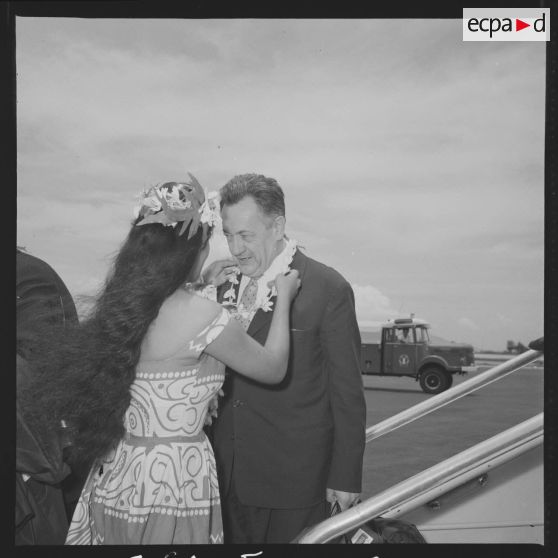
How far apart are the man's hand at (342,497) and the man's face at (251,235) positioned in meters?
0.84

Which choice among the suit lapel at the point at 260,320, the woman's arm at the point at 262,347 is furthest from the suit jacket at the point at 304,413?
the woman's arm at the point at 262,347

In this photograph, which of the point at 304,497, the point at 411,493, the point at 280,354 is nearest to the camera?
the point at 411,493

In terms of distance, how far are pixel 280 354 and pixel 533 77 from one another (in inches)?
56.0

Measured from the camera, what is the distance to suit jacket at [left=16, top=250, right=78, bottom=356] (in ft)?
6.91

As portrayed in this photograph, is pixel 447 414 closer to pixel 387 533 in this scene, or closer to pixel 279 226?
pixel 387 533

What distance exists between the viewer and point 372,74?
233 cm

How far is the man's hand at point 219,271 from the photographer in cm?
225

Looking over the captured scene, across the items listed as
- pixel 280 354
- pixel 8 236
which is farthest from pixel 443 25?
pixel 8 236

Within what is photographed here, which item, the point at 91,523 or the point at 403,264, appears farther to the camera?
the point at 403,264

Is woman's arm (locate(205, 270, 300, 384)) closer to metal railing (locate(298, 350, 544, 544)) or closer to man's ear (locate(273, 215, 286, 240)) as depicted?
man's ear (locate(273, 215, 286, 240))

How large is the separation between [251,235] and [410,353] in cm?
80

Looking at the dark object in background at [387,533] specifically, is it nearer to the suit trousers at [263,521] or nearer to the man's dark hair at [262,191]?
the suit trousers at [263,521]

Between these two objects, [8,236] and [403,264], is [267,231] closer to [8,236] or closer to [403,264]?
[403,264]

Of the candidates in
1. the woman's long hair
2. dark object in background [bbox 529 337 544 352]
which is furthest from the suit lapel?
dark object in background [bbox 529 337 544 352]
